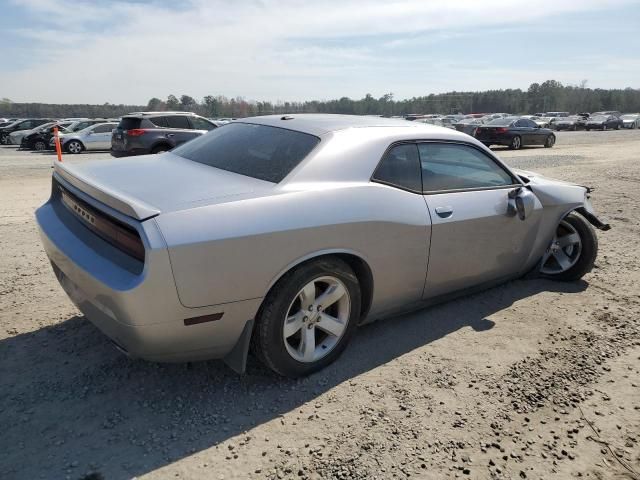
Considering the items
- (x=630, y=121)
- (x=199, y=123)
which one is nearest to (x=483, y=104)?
(x=630, y=121)

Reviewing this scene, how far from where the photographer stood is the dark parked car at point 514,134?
66.1 feet

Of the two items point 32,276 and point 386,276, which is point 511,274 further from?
point 32,276

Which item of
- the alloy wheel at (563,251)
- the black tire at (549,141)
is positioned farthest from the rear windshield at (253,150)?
the black tire at (549,141)

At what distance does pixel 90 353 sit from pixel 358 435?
1.81 meters

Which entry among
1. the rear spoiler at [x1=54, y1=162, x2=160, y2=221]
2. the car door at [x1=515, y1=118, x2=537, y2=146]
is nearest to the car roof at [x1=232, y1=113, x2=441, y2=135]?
the rear spoiler at [x1=54, y1=162, x2=160, y2=221]

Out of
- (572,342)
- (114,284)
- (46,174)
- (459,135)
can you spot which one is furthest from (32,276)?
(46,174)

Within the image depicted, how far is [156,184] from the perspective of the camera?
280cm

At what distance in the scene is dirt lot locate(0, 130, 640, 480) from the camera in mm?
2322

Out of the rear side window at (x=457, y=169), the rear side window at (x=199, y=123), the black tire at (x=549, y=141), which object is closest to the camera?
the rear side window at (x=457, y=169)

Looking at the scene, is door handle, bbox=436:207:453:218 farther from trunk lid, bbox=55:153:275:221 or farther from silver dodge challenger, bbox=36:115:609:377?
trunk lid, bbox=55:153:275:221

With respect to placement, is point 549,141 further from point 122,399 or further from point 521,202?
point 122,399

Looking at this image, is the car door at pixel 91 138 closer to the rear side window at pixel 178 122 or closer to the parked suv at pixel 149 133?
the parked suv at pixel 149 133

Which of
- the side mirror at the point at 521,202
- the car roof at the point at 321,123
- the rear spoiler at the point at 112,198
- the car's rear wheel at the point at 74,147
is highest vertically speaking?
the car roof at the point at 321,123

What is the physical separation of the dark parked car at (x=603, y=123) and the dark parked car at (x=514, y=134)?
83.7 feet
